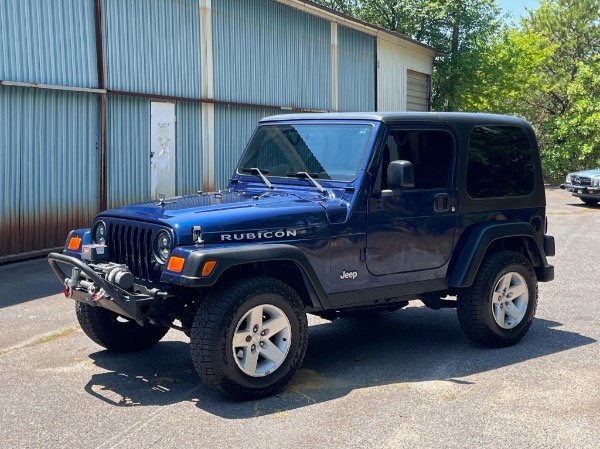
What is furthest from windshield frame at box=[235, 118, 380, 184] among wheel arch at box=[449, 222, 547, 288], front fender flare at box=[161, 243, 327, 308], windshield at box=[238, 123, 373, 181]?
wheel arch at box=[449, 222, 547, 288]

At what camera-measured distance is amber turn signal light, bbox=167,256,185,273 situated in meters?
5.12

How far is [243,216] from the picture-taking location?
18.0 ft

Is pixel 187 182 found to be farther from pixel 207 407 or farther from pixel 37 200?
pixel 207 407

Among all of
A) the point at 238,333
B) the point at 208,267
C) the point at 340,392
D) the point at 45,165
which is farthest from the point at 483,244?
the point at 45,165

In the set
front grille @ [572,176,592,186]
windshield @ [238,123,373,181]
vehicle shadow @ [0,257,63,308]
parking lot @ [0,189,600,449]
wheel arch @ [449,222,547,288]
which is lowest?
parking lot @ [0,189,600,449]

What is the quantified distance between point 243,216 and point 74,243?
1.56 meters

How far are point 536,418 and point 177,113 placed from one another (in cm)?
1059

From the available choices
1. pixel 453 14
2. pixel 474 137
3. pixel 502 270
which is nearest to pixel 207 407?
pixel 502 270

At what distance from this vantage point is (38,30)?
11359 mm

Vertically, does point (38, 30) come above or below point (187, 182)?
above

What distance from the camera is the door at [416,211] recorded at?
6082 mm

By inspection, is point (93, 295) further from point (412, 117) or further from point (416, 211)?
point (412, 117)

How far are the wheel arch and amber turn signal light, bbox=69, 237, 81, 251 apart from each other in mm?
2944

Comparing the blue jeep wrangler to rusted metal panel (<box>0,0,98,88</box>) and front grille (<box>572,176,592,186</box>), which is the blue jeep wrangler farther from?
front grille (<box>572,176,592,186</box>)
